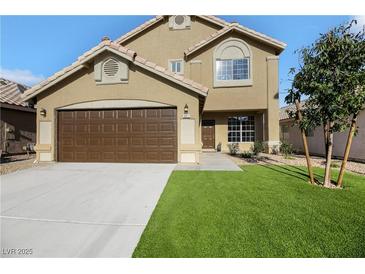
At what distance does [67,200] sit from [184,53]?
512 inches

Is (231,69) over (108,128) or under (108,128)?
over

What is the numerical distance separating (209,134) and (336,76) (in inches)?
428

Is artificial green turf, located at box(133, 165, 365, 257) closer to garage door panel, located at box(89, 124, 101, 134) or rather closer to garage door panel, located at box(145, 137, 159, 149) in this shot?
garage door panel, located at box(145, 137, 159, 149)

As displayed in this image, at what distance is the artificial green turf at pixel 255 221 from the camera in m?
3.04

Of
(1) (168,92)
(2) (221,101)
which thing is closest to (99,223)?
(1) (168,92)

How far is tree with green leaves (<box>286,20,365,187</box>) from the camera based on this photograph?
19.8ft

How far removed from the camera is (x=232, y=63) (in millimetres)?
14797

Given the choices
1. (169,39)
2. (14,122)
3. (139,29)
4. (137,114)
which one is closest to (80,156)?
(137,114)

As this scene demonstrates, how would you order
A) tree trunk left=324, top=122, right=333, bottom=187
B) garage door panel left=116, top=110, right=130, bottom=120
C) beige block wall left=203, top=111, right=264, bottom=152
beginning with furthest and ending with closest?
beige block wall left=203, top=111, right=264, bottom=152 → garage door panel left=116, top=110, right=130, bottom=120 → tree trunk left=324, top=122, right=333, bottom=187

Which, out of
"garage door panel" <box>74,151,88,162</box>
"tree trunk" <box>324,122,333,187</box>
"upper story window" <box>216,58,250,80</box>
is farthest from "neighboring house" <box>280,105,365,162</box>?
"garage door panel" <box>74,151,88,162</box>

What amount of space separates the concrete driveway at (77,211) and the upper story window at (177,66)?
986cm

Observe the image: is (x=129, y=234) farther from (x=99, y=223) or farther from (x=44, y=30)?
(x=44, y=30)

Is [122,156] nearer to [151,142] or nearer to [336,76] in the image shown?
[151,142]

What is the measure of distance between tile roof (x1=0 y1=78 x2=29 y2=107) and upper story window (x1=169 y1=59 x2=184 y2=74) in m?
10.5
